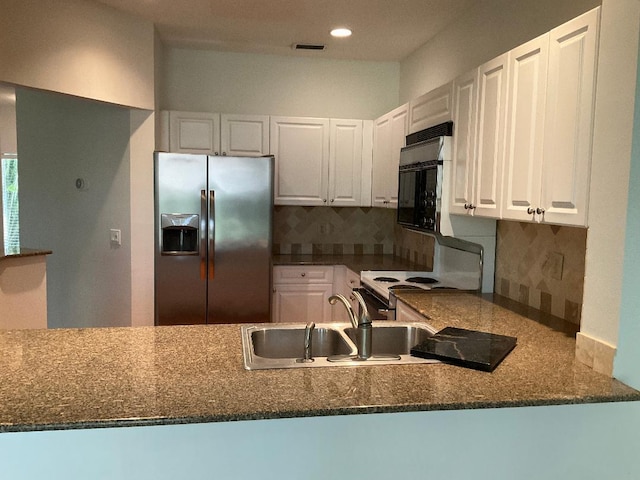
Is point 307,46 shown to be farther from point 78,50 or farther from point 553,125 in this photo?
point 553,125

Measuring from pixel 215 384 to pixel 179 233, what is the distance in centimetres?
240

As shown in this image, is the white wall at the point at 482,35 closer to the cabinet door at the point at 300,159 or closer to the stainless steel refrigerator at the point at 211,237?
the cabinet door at the point at 300,159

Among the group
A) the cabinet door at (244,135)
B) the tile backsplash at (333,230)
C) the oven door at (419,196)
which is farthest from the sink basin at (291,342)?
the tile backsplash at (333,230)

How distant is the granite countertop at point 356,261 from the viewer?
398cm

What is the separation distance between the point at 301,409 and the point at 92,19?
3022mm

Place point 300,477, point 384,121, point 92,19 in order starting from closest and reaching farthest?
1. point 300,477
2. point 92,19
3. point 384,121

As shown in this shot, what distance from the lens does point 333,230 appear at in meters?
4.76

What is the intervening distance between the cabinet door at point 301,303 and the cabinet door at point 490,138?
1.91m

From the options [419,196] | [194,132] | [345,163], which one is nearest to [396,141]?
[345,163]

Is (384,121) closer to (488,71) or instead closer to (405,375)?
(488,71)

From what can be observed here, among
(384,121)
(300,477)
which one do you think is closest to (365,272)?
(384,121)

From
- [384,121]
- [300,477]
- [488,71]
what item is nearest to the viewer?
[300,477]

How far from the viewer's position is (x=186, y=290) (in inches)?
148

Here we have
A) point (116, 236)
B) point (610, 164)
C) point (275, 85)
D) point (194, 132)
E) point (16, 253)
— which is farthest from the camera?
point (275, 85)
